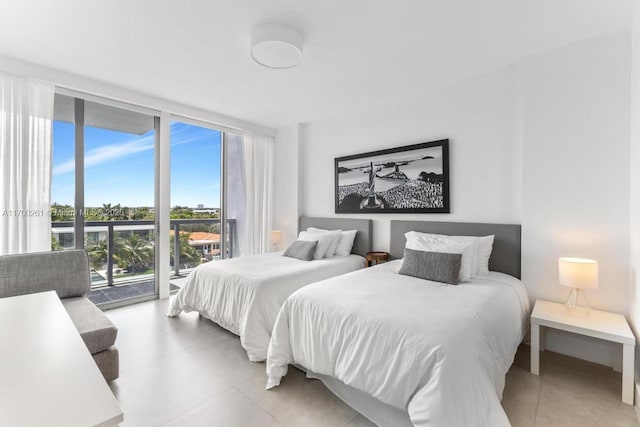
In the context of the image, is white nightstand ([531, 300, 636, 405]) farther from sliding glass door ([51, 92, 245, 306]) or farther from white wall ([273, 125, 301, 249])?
sliding glass door ([51, 92, 245, 306])

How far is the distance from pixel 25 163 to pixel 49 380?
305 centimetres

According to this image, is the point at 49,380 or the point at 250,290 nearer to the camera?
the point at 49,380

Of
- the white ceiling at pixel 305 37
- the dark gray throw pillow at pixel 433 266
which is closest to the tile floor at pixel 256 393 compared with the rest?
the dark gray throw pillow at pixel 433 266

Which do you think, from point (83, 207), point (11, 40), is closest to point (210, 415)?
point (83, 207)

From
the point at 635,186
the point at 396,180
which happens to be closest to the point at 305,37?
the point at 396,180

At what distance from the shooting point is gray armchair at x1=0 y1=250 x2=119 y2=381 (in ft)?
6.47

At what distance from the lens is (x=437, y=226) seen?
10.9 ft

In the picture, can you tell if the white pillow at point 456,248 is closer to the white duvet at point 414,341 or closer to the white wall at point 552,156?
the white duvet at point 414,341

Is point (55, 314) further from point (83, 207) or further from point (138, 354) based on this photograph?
point (83, 207)

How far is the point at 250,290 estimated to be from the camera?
2.54 m

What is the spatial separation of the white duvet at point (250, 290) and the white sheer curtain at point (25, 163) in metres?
1.50

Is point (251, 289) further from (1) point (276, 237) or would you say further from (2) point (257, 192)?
(2) point (257, 192)

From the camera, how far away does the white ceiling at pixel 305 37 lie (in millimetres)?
2039

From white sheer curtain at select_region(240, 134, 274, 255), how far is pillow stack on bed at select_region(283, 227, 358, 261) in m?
1.06
